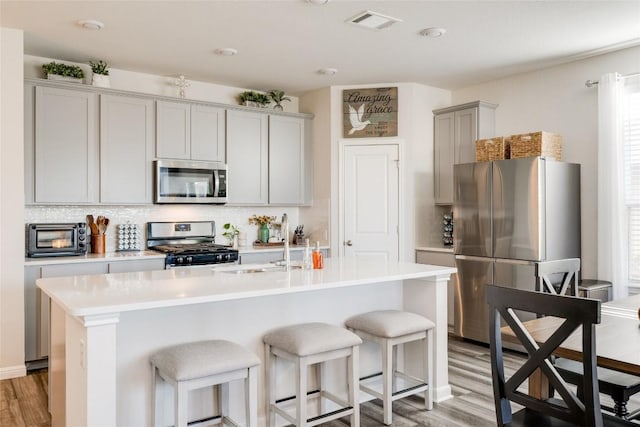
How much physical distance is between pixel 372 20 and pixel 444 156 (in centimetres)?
218

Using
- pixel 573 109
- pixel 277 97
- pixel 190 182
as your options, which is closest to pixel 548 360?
pixel 573 109

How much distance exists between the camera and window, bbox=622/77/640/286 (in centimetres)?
418

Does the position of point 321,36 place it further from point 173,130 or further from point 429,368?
point 429,368

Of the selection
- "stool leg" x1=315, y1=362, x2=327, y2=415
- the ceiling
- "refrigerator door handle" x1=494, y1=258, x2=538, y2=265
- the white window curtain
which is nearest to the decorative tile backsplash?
the ceiling

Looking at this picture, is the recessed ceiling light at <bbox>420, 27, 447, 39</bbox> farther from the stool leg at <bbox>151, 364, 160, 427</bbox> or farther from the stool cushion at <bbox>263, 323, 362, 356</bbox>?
the stool leg at <bbox>151, 364, 160, 427</bbox>

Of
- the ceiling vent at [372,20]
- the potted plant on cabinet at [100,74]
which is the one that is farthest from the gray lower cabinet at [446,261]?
the potted plant on cabinet at [100,74]

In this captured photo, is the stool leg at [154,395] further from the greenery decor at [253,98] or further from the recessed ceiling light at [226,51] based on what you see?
the greenery decor at [253,98]

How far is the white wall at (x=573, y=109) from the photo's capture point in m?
4.48

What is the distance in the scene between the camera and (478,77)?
5.20 m

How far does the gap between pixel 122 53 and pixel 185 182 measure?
1300 millimetres

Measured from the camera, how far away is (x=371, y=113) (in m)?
5.42

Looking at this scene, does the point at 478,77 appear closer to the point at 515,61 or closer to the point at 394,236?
the point at 515,61

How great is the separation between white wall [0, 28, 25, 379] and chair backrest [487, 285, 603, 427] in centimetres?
354

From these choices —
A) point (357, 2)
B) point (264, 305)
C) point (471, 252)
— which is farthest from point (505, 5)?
point (264, 305)
